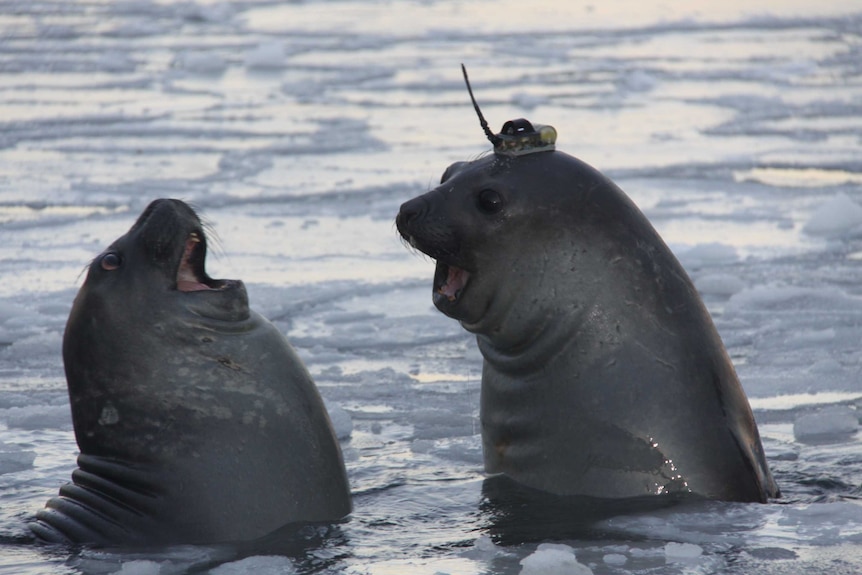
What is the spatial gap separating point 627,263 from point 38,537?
209 cm

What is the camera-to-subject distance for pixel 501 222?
5.45 m

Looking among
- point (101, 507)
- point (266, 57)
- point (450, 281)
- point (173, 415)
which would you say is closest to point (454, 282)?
point (450, 281)

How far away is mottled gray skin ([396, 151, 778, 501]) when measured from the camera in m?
5.32

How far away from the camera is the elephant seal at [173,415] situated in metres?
4.93

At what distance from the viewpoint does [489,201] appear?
546 cm

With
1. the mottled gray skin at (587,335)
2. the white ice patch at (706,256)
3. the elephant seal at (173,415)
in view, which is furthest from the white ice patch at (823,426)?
the white ice patch at (706,256)

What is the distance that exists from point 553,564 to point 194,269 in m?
1.54

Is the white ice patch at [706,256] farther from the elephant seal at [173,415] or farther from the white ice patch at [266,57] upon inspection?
the white ice patch at [266,57]

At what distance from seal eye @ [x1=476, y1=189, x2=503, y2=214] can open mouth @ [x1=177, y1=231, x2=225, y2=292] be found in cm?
91

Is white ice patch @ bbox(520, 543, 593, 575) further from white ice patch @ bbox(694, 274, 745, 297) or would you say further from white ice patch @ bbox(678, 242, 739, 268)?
white ice patch @ bbox(678, 242, 739, 268)

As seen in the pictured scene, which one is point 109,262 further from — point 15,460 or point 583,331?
point 583,331

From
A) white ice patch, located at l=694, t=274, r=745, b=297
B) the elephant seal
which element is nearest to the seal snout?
the elephant seal

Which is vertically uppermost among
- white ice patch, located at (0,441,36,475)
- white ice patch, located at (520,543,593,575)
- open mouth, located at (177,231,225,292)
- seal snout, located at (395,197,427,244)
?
seal snout, located at (395,197,427,244)

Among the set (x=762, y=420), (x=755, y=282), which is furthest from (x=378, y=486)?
(x=755, y=282)
